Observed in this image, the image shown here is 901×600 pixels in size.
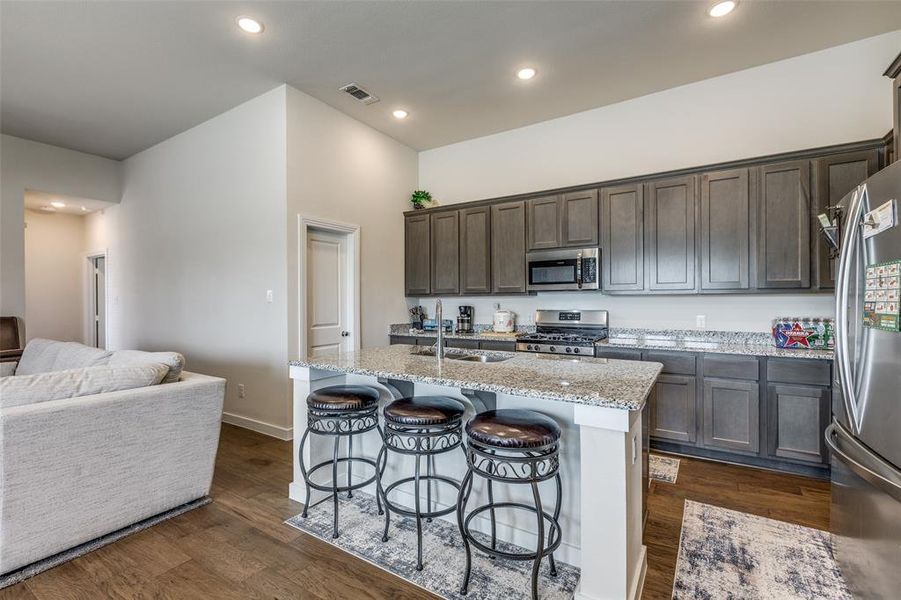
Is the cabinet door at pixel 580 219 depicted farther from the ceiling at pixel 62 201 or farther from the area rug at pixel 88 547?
the ceiling at pixel 62 201

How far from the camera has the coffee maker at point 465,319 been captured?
195 inches

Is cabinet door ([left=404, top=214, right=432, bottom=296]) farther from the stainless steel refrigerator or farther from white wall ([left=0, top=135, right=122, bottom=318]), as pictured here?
white wall ([left=0, top=135, right=122, bottom=318])

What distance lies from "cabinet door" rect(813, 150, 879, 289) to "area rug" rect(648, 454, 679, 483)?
171 centimetres

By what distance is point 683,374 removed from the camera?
3.27 metres

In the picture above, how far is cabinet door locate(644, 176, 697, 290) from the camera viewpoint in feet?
11.6

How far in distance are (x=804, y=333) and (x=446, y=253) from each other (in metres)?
3.38

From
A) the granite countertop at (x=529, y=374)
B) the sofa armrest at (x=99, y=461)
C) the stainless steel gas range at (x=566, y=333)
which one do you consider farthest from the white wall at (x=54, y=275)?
the stainless steel gas range at (x=566, y=333)

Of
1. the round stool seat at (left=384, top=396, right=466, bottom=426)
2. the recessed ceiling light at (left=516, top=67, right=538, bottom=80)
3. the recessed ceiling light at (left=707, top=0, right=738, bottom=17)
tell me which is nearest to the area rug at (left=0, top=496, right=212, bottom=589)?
the round stool seat at (left=384, top=396, right=466, bottom=426)

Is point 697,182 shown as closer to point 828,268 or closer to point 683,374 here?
point 828,268

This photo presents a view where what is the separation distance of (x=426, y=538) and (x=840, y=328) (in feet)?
7.15

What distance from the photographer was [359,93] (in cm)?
395

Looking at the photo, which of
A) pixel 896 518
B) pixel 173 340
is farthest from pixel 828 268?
pixel 173 340

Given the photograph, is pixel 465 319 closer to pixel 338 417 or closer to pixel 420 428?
pixel 338 417

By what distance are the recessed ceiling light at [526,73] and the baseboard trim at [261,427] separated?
3.80 meters
